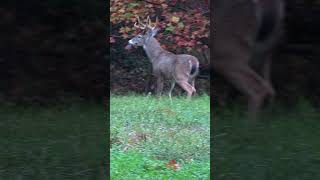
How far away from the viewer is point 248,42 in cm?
764

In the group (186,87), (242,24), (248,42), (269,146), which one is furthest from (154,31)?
(269,146)

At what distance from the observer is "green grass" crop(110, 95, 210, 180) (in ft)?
20.2

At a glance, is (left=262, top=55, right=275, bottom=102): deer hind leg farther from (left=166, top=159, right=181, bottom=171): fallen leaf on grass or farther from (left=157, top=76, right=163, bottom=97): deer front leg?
(left=166, top=159, right=181, bottom=171): fallen leaf on grass

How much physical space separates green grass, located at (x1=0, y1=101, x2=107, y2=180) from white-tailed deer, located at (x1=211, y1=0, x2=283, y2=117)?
51.2 inches

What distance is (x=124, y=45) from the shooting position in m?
6.90

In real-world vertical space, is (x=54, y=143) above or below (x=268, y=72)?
below

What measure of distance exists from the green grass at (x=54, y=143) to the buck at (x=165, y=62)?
27.5 inches

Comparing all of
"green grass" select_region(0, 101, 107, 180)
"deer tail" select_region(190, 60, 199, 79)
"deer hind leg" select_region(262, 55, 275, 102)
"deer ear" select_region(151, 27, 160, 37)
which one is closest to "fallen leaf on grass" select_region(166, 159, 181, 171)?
"green grass" select_region(0, 101, 107, 180)

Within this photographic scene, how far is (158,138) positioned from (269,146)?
932 millimetres

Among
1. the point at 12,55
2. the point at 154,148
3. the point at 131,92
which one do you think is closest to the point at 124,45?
the point at 131,92

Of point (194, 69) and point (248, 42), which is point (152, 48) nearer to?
point (194, 69)

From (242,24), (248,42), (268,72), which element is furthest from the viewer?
(268,72)

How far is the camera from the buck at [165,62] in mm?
6931

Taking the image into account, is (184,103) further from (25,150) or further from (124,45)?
(25,150)
